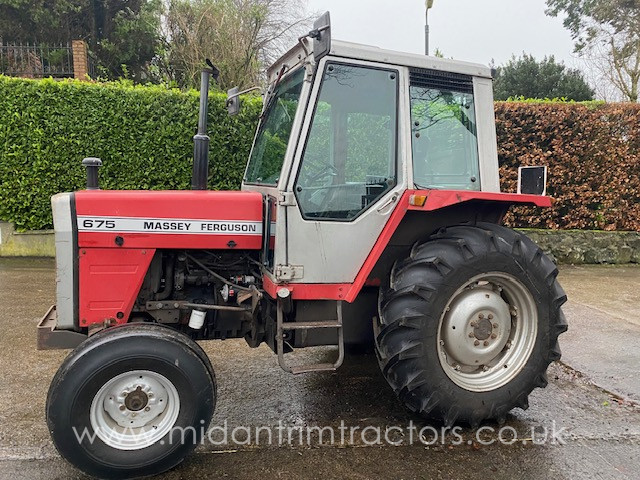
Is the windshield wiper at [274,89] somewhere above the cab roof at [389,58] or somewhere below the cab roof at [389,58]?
below

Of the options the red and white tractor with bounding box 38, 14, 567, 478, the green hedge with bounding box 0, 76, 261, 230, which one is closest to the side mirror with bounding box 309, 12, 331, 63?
the red and white tractor with bounding box 38, 14, 567, 478

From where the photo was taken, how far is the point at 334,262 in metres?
2.95

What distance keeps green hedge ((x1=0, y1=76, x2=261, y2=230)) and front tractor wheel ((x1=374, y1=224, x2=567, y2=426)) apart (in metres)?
5.48

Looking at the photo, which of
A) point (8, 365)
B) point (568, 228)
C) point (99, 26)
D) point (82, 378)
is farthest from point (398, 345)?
point (99, 26)

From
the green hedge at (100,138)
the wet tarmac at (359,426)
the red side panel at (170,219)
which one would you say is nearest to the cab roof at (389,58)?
the red side panel at (170,219)

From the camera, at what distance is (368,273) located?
295cm

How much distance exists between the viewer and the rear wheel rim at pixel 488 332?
3.02 metres

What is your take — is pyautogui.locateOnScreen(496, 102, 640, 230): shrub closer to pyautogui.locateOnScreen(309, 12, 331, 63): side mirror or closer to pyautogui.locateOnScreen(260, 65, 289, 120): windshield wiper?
pyautogui.locateOnScreen(260, 65, 289, 120): windshield wiper

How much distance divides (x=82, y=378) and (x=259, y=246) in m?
1.20

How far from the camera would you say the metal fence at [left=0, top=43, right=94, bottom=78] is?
34.4 feet

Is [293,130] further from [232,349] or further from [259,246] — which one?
[232,349]

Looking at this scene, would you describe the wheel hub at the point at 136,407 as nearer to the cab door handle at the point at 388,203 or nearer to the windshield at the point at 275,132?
the windshield at the point at 275,132

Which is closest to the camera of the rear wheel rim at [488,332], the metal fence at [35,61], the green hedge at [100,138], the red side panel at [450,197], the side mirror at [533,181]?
the red side panel at [450,197]

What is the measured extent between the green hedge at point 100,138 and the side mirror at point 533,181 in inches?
203
